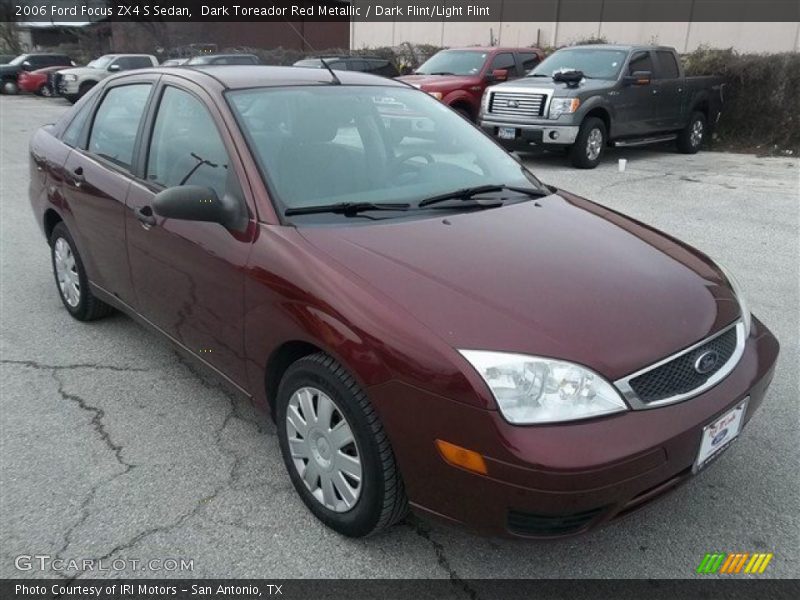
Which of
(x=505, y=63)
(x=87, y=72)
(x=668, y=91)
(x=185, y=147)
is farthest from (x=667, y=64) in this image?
(x=87, y=72)

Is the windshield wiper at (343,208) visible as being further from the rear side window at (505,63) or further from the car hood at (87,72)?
the car hood at (87,72)

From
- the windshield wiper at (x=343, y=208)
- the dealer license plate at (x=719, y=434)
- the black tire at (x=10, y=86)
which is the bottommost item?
the black tire at (x=10, y=86)

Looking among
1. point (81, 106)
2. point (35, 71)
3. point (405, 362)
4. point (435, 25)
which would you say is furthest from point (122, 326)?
point (35, 71)

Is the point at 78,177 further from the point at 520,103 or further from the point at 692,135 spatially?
the point at 692,135

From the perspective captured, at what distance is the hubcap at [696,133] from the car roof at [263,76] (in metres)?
10.7

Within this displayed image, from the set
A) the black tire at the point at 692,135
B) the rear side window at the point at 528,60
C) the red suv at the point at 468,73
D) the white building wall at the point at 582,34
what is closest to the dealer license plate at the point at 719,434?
the red suv at the point at 468,73

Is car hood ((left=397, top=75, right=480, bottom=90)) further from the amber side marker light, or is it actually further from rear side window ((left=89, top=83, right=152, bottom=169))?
the amber side marker light

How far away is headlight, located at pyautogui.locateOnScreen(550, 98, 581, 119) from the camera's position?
34.7ft

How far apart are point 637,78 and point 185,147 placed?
979cm

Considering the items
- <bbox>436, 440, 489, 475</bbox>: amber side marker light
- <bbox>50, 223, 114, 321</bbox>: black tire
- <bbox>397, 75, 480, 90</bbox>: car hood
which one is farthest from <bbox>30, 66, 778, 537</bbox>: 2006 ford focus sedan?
<bbox>397, 75, 480, 90</bbox>: car hood

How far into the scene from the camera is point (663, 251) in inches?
117

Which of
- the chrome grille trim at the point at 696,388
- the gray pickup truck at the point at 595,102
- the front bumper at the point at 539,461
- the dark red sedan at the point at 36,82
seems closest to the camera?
the front bumper at the point at 539,461

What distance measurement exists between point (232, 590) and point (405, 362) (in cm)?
106

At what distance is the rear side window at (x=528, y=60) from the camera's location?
14.7 metres
